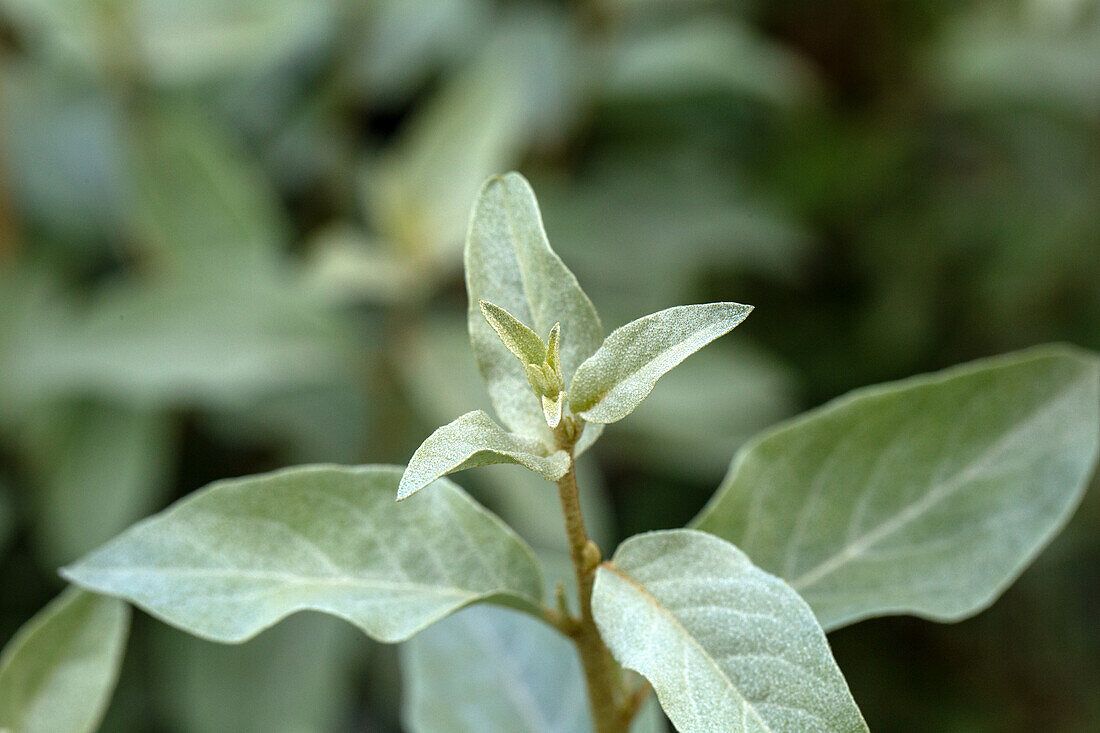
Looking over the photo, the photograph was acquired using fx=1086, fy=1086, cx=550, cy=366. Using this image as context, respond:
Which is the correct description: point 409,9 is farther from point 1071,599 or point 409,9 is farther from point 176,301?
point 1071,599

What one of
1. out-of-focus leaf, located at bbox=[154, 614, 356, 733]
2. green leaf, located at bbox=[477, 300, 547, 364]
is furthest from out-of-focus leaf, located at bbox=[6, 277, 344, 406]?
green leaf, located at bbox=[477, 300, 547, 364]

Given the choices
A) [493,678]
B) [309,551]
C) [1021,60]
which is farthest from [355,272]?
[1021,60]

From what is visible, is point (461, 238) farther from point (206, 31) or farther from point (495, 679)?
point (495, 679)

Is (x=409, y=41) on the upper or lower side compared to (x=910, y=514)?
upper

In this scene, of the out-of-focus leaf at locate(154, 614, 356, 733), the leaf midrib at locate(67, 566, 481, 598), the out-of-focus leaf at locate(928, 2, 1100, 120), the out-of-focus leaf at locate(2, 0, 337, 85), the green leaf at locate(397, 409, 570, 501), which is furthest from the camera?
the out-of-focus leaf at locate(928, 2, 1100, 120)

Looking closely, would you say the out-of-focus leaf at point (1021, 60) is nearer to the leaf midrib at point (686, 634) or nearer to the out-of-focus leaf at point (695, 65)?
the out-of-focus leaf at point (695, 65)

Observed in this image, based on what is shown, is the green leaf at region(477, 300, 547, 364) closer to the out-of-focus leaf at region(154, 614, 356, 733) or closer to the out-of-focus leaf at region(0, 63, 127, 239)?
the out-of-focus leaf at region(154, 614, 356, 733)
